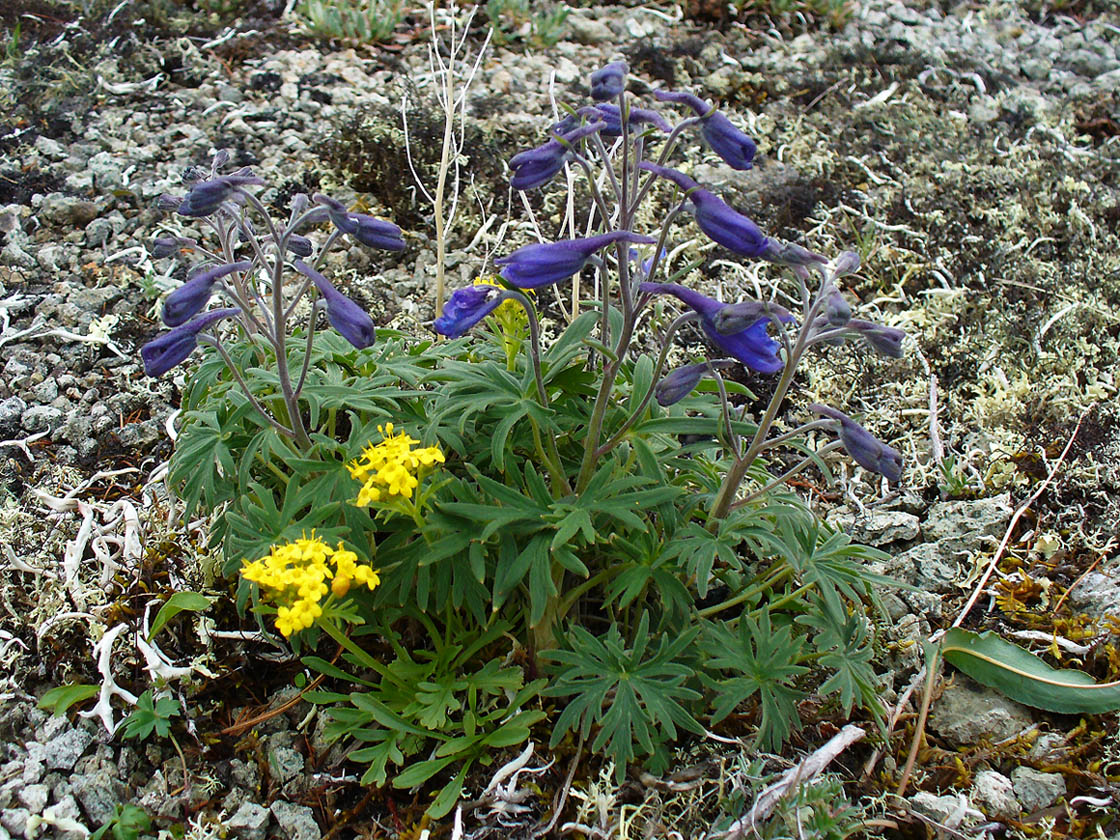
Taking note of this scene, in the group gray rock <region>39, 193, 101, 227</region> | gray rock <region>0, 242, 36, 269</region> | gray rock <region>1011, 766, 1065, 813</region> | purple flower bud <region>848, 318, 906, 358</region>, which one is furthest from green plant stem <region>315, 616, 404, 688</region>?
gray rock <region>39, 193, 101, 227</region>

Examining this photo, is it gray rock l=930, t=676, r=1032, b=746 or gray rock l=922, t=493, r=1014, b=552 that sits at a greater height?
gray rock l=922, t=493, r=1014, b=552

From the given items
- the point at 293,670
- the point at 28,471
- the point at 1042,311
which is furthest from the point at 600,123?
the point at 1042,311

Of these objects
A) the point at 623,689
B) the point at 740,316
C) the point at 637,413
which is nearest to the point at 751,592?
the point at 623,689

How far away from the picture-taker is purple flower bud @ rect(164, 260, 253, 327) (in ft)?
7.34

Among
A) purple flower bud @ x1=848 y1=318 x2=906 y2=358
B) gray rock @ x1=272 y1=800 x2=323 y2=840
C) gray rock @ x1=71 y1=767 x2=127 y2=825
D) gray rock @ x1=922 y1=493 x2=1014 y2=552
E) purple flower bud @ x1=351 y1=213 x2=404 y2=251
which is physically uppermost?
purple flower bud @ x1=848 y1=318 x2=906 y2=358

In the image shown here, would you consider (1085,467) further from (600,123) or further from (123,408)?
(123,408)

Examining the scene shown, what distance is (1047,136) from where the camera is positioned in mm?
5246

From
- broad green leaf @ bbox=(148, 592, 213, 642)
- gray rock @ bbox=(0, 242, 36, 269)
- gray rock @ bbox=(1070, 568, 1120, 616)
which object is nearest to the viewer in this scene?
broad green leaf @ bbox=(148, 592, 213, 642)

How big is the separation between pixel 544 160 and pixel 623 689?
47.7 inches

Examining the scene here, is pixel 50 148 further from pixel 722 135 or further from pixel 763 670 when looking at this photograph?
pixel 763 670

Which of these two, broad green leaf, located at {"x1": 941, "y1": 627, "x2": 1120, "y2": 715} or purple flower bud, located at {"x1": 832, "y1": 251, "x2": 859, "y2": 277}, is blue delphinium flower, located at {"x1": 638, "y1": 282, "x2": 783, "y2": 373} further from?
broad green leaf, located at {"x1": 941, "y1": 627, "x2": 1120, "y2": 715}

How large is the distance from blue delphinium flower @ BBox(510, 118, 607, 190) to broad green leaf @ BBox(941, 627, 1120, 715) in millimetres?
1729

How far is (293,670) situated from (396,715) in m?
0.48

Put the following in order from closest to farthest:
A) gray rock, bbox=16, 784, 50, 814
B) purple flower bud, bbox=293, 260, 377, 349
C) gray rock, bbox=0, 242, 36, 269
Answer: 1. purple flower bud, bbox=293, 260, 377, 349
2. gray rock, bbox=16, 784, 50, 814
3. gray rock, bbox=0, 242, 36, 269
